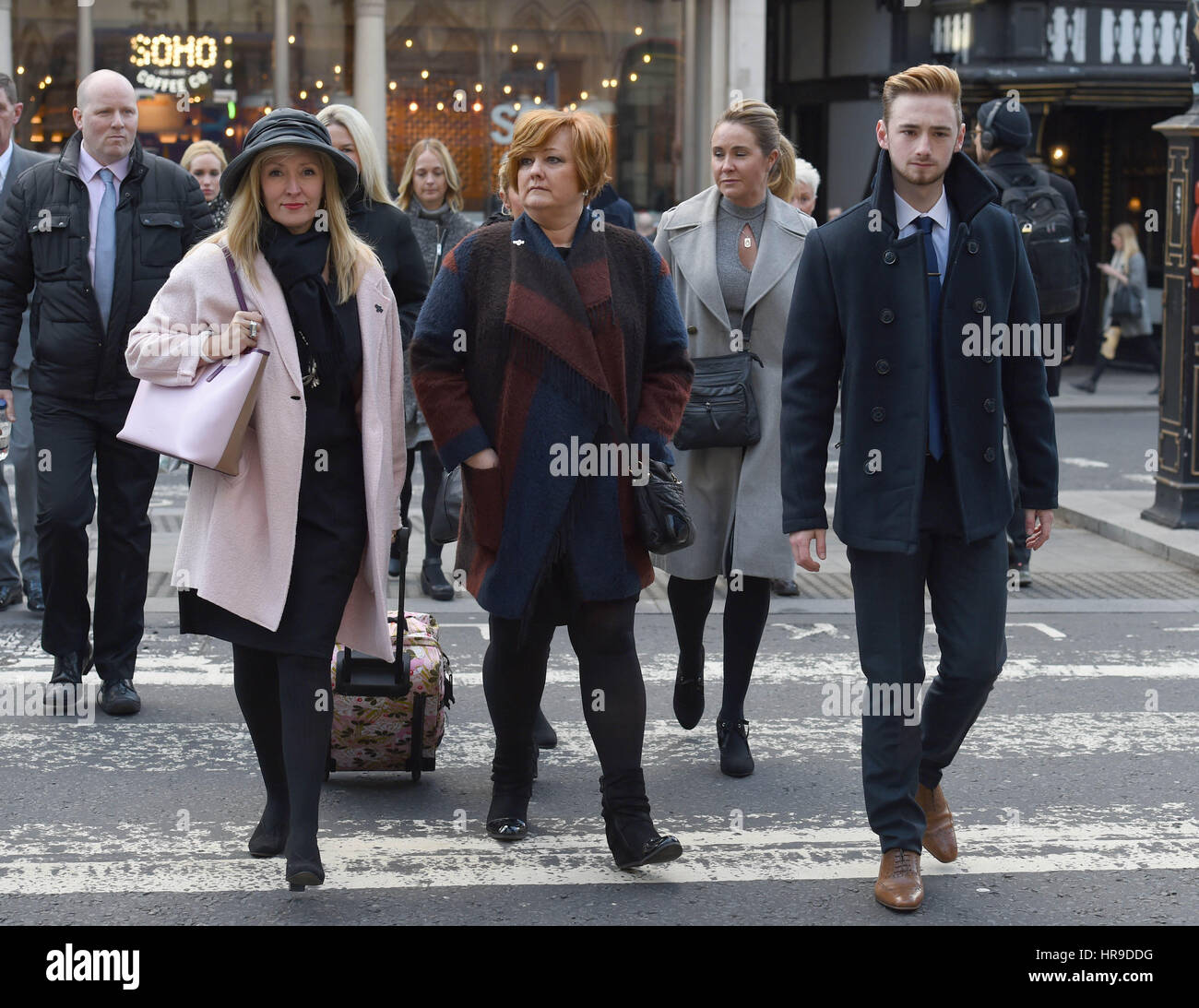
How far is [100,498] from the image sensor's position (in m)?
6.44

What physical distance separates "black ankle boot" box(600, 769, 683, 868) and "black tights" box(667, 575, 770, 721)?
39.8 inches

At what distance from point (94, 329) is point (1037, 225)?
14.6 feet

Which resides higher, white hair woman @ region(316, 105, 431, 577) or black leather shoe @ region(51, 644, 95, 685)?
white hair woman @ region(316, 105, 431, 577)

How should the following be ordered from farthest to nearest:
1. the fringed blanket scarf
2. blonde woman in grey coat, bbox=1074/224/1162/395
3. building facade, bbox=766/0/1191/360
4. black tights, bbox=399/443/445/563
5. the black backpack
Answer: building facade, bbox=766/0/1191/360 → blonde woman in grey coat, bbox=1074/224/1162/395 → the black backpack → black tights, bbox=399/443/445/563 → the fringed blanket scarf

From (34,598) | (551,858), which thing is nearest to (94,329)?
(34,598)

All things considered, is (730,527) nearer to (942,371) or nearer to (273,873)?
(942,371)

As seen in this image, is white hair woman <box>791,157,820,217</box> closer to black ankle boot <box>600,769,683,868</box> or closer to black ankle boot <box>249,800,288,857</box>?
black ankle boot <box>600,769,683,868</box>

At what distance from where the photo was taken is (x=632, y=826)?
4664 mm

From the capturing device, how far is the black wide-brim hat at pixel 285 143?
4.46 metres

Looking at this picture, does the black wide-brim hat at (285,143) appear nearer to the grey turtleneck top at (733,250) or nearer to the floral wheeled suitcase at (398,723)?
the floral wheeled suitcase at (398,723)

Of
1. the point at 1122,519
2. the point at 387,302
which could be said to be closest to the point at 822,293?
the point at 387,302

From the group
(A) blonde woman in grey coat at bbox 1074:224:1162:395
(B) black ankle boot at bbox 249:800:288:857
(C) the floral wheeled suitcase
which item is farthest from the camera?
(A) blonde woman in grey coat at bbox 1074:224:1162:395

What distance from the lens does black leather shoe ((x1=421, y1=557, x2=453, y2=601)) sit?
27.1ft

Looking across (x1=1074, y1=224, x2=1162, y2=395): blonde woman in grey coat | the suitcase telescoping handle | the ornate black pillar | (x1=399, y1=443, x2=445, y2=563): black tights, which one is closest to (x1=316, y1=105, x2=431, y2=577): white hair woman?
(x1=399, y1=443, x2=445, y2=563): black tights
